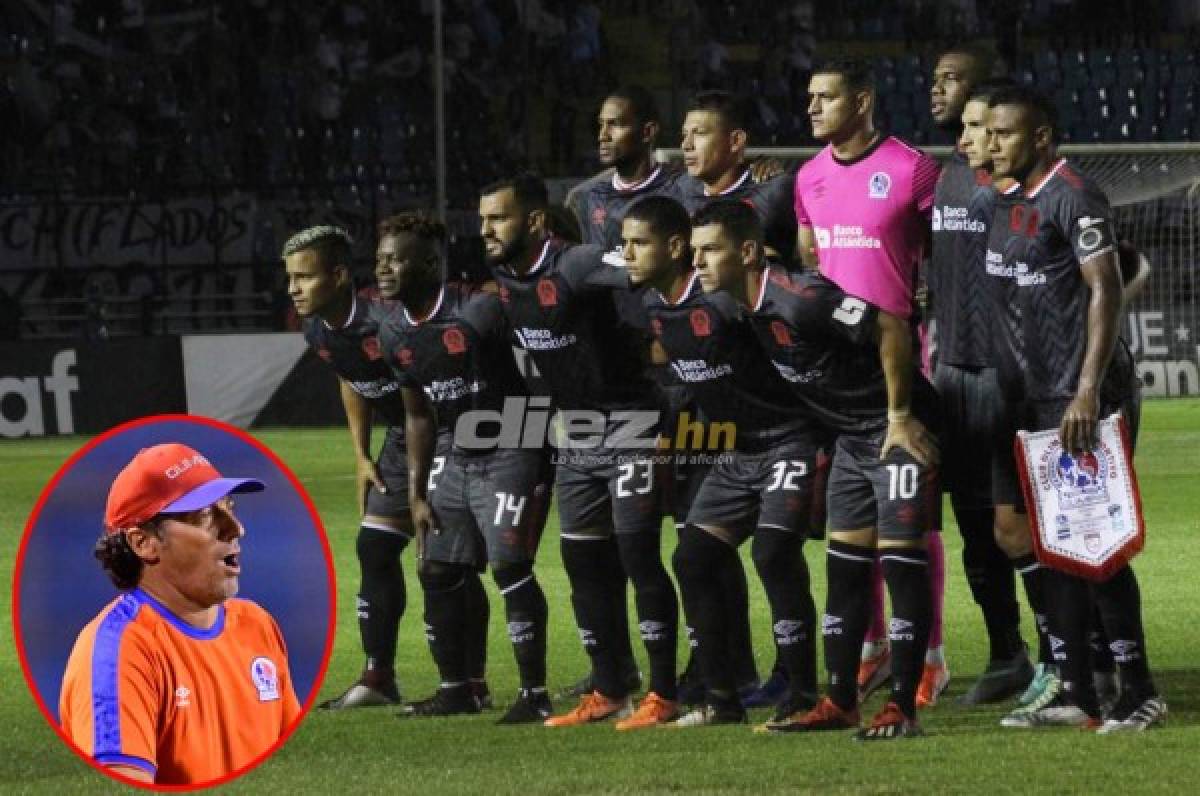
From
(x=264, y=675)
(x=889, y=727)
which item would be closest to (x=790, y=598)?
(x=889, y=727)

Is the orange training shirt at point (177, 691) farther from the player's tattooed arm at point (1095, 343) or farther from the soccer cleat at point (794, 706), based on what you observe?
the soccer cleat at point (794, 706)

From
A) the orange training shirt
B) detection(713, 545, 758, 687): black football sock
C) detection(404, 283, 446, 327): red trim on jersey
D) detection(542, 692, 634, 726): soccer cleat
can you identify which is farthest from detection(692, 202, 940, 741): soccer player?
the orange training shirt

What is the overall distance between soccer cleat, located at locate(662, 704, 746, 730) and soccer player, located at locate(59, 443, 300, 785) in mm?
5249

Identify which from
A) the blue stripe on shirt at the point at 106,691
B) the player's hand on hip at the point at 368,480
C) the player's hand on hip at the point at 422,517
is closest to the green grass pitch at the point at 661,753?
the player's hand on hip at the point at 422,517

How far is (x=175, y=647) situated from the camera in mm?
3080

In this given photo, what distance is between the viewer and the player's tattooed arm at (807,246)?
896cm

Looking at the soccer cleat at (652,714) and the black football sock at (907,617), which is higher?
the black football sock at (907,617)

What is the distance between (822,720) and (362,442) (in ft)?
7.98

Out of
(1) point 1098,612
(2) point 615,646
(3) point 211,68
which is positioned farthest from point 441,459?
(3) point 211,68

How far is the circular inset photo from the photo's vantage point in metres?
2.90

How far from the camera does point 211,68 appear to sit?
30422 mm

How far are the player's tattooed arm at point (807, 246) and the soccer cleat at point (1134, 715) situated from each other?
214 centimetres

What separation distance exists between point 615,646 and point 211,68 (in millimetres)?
22993

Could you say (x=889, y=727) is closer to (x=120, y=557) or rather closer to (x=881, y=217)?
(x=881, y=217)
